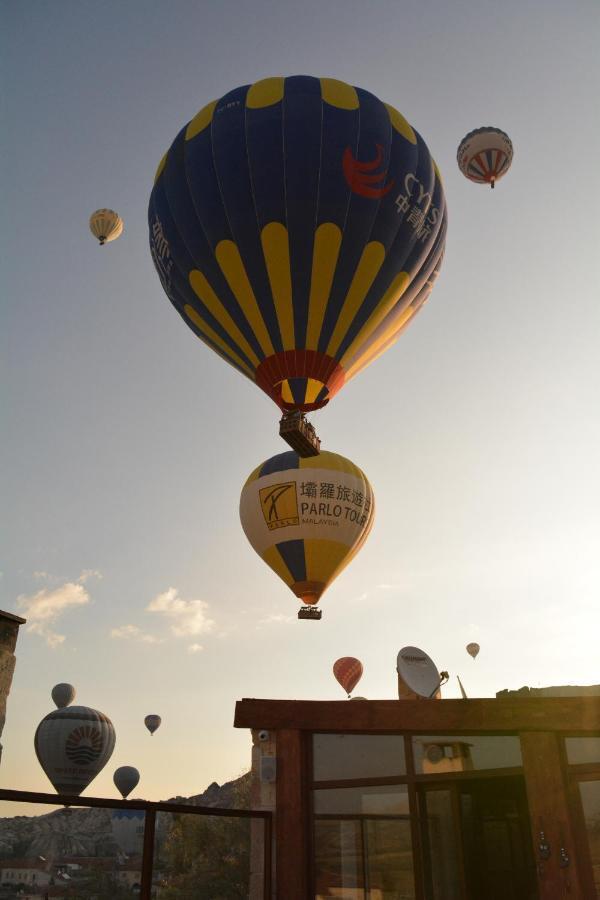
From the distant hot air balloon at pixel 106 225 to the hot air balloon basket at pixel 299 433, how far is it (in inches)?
792

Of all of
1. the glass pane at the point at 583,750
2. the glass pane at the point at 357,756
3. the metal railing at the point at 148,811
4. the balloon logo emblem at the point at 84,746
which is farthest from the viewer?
the balloon logo emblem at the point at 84,746

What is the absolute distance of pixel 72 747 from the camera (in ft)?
145

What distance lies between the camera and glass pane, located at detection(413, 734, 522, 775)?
33.5ft

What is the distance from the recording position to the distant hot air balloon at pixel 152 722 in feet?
177

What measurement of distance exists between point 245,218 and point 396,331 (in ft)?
21.3

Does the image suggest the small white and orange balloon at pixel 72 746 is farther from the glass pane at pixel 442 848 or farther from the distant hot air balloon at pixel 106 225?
the glass pane at pixel 442 848

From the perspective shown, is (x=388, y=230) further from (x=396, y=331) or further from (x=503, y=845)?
(x=503, y=845)

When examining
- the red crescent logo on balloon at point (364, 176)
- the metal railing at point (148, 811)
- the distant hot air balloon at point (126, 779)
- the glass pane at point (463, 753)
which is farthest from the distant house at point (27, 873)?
the distant hot air balloon at point (126, 779)

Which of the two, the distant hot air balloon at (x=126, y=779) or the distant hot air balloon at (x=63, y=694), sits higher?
the distant hot air balloon at (x=63, y=694)

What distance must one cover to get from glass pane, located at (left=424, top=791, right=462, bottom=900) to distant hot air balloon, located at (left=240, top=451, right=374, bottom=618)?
16.4m

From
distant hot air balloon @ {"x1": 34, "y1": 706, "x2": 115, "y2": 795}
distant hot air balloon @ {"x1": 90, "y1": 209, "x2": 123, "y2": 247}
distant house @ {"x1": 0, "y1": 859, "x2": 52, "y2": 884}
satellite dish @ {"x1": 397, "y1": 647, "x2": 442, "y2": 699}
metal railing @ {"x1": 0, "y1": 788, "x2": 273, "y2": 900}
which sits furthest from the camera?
distant hot air balloon @ {"x1": 34, "y1": 706, "x2": 115, "y2": 795}

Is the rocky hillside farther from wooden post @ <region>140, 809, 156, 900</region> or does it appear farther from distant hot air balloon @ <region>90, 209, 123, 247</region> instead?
distant hot air balloon @ <region>90, 209, 123, 247</region>

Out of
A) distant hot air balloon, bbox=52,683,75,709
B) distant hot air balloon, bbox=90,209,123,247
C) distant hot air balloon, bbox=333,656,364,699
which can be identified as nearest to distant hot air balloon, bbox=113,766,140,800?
distant hot air balloon, bbox=52,683,75,709

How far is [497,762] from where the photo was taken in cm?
1022
